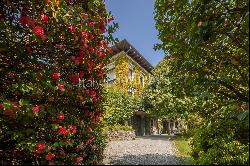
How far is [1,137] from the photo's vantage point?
6121 millimetres

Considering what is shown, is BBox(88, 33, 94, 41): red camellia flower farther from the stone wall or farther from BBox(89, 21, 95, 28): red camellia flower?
the stone wall

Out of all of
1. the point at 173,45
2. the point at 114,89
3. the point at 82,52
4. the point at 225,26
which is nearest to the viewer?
the point at 225,26

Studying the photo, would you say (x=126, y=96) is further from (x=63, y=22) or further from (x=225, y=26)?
(x=225, y=26)

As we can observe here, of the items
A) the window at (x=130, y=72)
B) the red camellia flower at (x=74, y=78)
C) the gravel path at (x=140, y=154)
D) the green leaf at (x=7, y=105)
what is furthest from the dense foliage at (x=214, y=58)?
the window at (x=130, y=72)

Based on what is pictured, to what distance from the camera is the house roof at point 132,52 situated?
106 feet

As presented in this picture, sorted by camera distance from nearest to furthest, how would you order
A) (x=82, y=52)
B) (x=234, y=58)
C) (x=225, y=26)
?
(x=234, y=58), (x=225, y=26), (x=82, y=52)

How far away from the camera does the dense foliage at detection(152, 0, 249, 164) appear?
3.28m

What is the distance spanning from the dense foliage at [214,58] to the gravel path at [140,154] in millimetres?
825

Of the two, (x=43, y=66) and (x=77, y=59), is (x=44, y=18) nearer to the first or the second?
(x=43, y=66)

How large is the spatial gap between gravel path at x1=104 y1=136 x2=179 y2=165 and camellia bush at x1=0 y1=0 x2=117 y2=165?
1.49m

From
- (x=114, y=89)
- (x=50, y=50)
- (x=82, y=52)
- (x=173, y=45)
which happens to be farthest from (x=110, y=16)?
(x=114, y=89)

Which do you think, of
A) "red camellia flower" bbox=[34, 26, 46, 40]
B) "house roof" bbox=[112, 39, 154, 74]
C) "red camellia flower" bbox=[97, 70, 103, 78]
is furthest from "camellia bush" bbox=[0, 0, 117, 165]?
"house roof" bbox=[112, 39, 154, 74]

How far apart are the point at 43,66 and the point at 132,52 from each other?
28729mm

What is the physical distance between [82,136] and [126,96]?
20.9 meters
